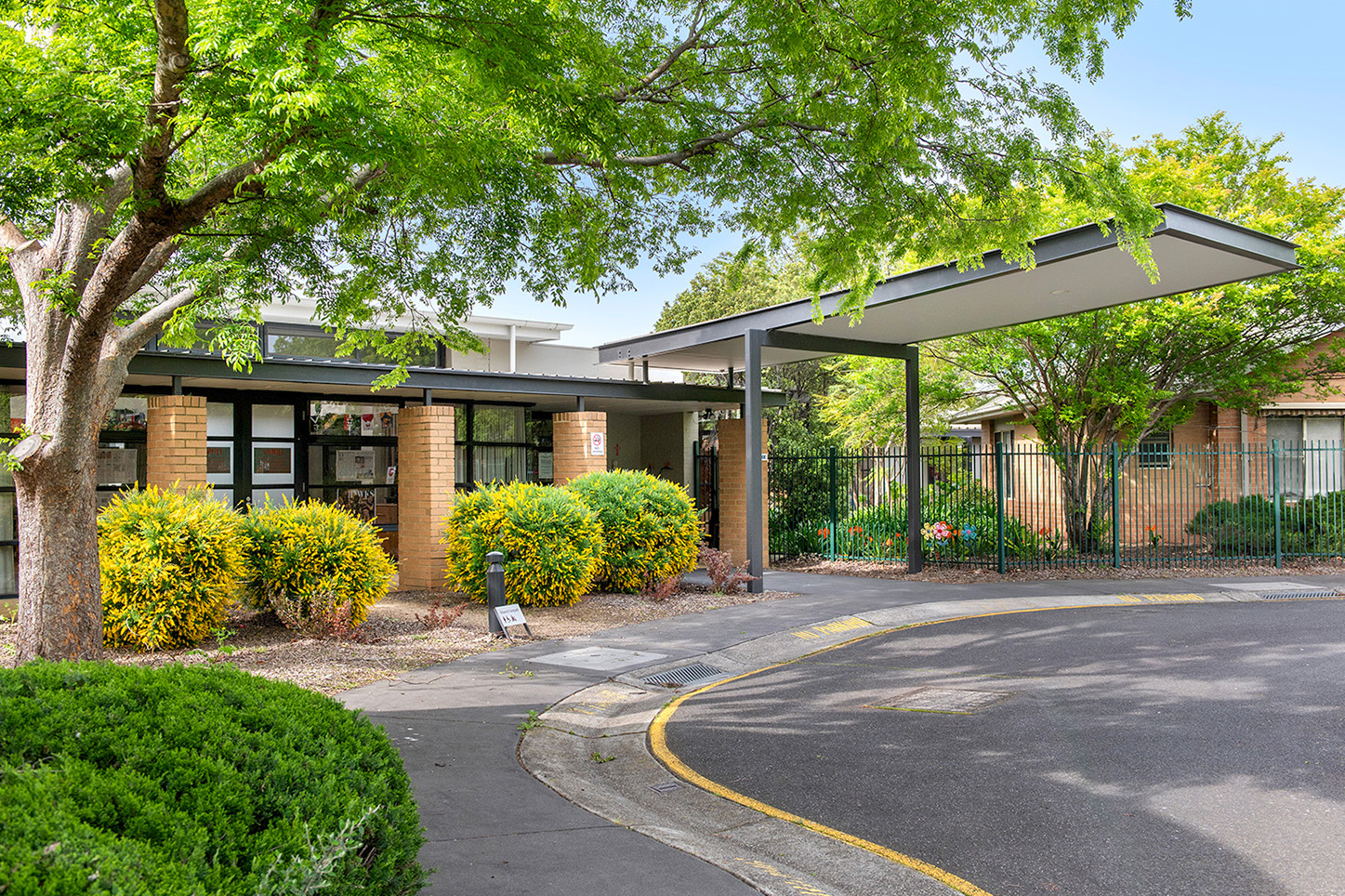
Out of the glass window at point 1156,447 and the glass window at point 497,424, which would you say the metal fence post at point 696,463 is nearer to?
the glass window at point 497,424

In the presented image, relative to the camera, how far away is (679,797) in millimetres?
5398

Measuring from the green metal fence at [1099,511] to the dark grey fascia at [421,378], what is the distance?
120 inches

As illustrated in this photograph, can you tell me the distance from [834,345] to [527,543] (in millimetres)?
6681

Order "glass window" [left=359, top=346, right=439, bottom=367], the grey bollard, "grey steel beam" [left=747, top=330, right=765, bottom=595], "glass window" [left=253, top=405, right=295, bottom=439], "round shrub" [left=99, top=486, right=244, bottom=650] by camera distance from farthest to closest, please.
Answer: "glass window" [left=359, top=346, right=439, bottom=367]
"grey steel beam" [left=747, top=330, right=765, bottom=595]
"glass window" [left=253, top=405, right=295, bottom=439]
the grey bollard
"round shrub" [left=99, top=486, right=244, bottom=650]

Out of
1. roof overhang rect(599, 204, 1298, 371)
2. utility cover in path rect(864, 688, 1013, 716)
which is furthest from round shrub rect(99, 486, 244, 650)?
roof overhang rect(599, 204, 1298, 371)

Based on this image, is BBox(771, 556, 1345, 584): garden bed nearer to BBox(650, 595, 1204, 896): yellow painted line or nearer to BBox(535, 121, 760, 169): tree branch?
BBox(650, 595, 1204, 896): yellow painted line

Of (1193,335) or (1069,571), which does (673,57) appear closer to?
(1069,571)

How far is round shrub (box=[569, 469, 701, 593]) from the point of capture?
1320cm

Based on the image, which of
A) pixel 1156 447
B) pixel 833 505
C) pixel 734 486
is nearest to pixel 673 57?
pixel 734 486

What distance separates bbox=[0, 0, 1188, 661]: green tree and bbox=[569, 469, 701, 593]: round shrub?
12.2ft

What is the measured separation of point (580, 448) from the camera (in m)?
15.2

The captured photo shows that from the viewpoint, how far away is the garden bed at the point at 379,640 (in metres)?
8.27

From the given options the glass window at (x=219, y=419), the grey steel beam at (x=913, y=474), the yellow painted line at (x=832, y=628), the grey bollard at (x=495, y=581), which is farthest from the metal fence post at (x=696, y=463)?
the grey bollard at (x=495, y=581)

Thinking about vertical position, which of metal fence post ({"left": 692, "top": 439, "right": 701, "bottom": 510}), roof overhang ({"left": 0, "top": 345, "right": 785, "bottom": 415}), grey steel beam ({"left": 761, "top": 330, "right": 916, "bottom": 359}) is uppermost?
grey steel beam ({"left": 761, "top": 330, "right": 916, "bottom": 359})
